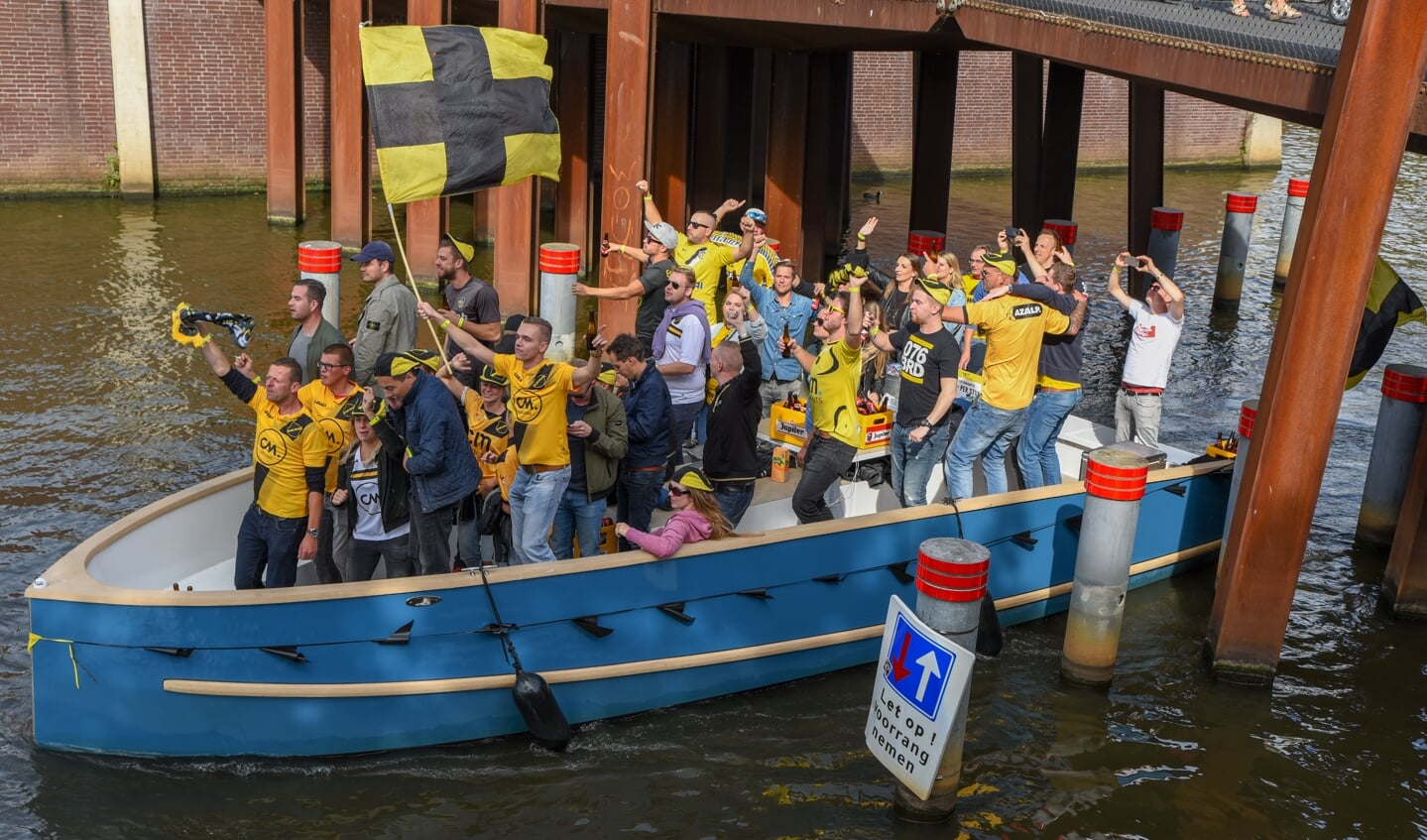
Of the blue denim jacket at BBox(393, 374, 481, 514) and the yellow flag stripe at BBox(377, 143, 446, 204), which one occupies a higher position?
the yellow flag stripe at BBox(377, 143, 446, 204)

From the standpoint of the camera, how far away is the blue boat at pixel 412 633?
705 centimetres

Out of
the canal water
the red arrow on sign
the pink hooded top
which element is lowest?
the canal water

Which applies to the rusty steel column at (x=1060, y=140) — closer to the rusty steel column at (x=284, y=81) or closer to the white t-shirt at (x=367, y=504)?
the rusty steel column at (x=284, y=81)

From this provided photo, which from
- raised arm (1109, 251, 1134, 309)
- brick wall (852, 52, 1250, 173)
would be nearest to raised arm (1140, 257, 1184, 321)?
raised arm (1109, 251, 1134, 309)

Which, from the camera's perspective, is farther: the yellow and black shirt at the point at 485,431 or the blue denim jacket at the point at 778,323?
the blue denim jacket at the point at 778,323

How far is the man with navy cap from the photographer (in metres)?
9.27

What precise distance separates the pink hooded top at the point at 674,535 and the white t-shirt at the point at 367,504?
51.2 inches

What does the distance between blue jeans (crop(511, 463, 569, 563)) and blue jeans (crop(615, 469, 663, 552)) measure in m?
0.54

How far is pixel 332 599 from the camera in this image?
712cm

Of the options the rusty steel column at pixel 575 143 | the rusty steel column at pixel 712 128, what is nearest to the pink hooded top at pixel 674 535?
the rusty steel column at pixel 575 143

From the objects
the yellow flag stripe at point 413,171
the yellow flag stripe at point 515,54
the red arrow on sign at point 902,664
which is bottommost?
the red arrow on sign at point 902,664

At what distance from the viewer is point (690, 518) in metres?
7.83

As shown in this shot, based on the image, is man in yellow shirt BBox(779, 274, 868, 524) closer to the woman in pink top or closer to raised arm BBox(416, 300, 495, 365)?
the woman in pink top

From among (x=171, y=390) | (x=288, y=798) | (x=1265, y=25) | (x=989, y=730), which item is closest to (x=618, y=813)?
(x=288, y=798)
